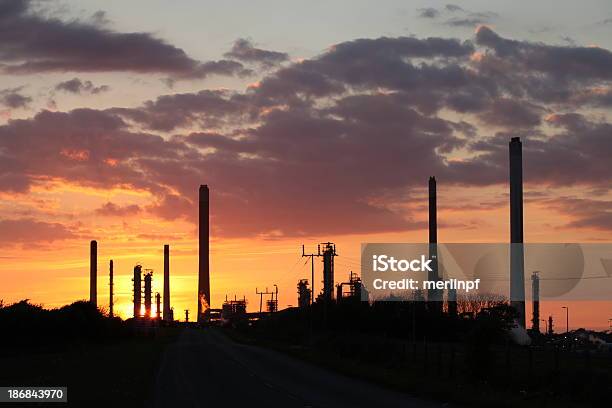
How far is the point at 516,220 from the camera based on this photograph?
92500 millimetres

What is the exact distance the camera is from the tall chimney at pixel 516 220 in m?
92.4

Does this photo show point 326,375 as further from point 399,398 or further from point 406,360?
point 399,398

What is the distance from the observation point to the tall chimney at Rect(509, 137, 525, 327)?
9238cm

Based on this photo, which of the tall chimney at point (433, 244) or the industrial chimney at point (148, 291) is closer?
the tall chimney at point (433, 244)

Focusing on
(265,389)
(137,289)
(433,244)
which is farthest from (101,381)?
(137,289)

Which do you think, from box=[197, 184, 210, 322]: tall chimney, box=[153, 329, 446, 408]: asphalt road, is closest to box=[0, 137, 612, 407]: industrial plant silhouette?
box=[153, 329, 446, 408]: asphalt road

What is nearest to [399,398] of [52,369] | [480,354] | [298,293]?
[480,354]

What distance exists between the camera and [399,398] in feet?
98.6

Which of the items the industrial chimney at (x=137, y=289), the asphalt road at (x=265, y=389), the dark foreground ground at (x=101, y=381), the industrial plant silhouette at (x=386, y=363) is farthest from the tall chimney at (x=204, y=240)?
the asphalt road at (x=265, y=389)

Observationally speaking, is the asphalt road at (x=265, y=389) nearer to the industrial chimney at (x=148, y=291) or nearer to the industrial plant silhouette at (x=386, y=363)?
the industrial plant silhouette at (x=386, y=363)

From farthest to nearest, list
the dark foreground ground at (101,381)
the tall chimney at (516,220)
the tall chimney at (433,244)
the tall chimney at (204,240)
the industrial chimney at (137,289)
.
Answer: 1. the tall chimney at (204,240)
2. the industrial chimney at (137,289)
3. the tall chimney at (433,244)
4. the tall chimney at (516,220)
5. the dark foreground ground at (101,381)

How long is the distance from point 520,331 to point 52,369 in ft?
195

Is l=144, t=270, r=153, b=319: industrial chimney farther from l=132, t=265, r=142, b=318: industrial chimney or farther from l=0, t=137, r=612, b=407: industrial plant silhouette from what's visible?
l=0, t=137, r=612, b=407: industrial plant silhouette

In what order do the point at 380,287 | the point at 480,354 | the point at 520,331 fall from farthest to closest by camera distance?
the point at 380,287 < the point at 520,331 < the point at 480,354
